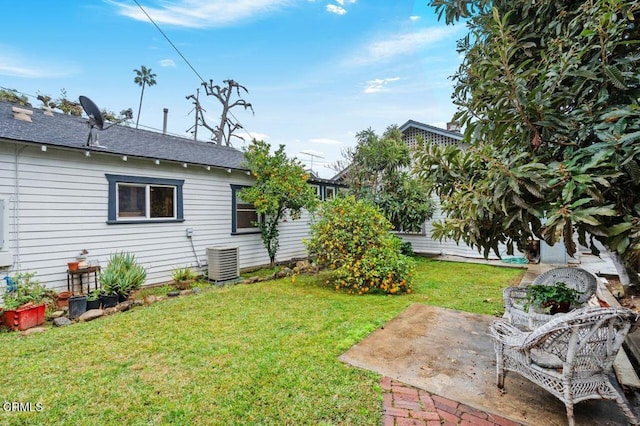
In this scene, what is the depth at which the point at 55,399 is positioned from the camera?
101 inches

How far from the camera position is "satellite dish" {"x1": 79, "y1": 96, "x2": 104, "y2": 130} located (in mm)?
6016

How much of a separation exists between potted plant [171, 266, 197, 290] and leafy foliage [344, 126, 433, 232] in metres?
5.77

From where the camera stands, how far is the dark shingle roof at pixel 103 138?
548 cm

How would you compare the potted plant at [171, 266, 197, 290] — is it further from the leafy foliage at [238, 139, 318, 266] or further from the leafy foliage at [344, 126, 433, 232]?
the leafy foliage at [344, 126, 433, 232]

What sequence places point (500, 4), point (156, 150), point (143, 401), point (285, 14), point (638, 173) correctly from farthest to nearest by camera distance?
point (285, 14) → point (156, 150) → point (500, 4) → point (143, 401) → point (638, 173)

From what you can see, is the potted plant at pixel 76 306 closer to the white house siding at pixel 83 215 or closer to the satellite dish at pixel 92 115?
the white house siding at pixel 83 215

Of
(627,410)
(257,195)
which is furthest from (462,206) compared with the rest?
(257,195)

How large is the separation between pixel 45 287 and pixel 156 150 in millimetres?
3723

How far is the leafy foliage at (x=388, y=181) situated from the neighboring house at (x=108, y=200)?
3.82 m

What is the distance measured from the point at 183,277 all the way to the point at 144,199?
200 cm

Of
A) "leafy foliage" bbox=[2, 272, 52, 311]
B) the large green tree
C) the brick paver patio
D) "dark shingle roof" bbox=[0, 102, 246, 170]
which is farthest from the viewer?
"dark shingle roof" bbox=[0, 102, 246, 170]

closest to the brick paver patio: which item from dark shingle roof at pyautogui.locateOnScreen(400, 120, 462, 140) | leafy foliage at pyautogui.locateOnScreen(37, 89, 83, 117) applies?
dark shingle roof at pyautogui.locateOnScreen(400, 120, 462, 140)

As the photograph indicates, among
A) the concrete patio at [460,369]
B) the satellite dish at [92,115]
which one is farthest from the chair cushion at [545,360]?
the satellite dish at [92,115]

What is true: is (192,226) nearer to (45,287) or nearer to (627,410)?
(45,287)
